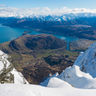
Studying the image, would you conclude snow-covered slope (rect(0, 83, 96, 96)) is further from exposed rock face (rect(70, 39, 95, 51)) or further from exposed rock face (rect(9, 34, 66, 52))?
exposed rock face (rect(9, 34, 66, 52))

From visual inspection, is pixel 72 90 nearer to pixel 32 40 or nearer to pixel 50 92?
pixel 50 92

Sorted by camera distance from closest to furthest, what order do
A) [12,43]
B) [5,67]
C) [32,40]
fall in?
[5,67] → [12,43] → [32,40]

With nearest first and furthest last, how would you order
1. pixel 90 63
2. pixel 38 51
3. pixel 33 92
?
pixel 33 92, pixel 90 63, pixel 38 51

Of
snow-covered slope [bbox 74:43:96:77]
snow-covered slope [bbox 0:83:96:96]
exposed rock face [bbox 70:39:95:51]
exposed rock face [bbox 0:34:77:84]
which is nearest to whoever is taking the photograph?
snow-covered slope [bbox 0:83:96:96]

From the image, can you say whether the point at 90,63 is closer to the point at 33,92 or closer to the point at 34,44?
the point at 33,92

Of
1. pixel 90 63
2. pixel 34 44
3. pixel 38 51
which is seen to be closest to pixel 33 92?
pixel 90 63

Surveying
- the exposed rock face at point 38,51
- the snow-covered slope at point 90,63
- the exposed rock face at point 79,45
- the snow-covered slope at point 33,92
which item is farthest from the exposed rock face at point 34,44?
the snow-covered slope at point 33,92

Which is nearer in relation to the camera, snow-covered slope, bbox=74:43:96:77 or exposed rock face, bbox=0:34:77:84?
snow-covered slope, bbox=74:43:96:77

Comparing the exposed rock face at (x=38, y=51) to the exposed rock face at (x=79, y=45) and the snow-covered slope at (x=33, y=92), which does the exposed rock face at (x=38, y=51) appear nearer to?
the exposed rock face at (x=79, y=45)

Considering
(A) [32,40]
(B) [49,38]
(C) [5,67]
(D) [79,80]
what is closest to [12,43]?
(A) [32,40]

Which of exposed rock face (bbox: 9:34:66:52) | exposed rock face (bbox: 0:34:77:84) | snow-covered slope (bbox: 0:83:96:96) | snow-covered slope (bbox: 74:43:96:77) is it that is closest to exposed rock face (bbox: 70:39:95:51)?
exposed rock face (bbox: 0:34:77:84)

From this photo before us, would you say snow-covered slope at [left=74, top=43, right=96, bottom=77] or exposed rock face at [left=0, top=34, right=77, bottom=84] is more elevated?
snow-covered slope at [left=74, top=43, right=96, bottom=77]
